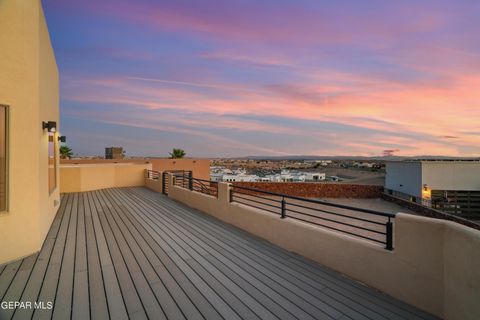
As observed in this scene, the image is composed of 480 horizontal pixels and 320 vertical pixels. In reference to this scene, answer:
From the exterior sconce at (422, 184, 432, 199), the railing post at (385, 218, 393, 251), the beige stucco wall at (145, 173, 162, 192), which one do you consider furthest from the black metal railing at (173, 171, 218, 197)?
the exterior sconce at (422, 184, 432, 199)

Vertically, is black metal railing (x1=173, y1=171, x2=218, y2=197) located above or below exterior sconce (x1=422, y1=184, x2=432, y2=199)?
above

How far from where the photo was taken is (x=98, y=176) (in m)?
13.4

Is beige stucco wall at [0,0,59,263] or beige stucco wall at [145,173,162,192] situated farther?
beige stucco wall at [145,173,162,192]

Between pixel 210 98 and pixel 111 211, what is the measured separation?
600 inches

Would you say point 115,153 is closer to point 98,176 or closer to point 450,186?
point 98,176

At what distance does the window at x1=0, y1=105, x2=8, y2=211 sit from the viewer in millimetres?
3584

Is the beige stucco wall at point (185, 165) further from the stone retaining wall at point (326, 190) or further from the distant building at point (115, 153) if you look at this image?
the stone retaining wall at point (326, 190)

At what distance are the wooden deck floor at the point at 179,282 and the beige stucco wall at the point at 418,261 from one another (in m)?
0.19

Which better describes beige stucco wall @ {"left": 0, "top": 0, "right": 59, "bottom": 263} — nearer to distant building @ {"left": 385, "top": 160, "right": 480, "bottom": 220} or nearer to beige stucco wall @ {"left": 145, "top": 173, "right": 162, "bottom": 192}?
beige stucco wall @ {"left": 145, "top": 173, "right": 162, "bottom": 192}

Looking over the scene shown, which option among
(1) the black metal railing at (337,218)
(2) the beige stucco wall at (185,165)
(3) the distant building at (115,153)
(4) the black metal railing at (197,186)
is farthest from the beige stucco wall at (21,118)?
(3) the distant building at (115,153)

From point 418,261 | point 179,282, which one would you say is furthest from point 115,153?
point 418,261

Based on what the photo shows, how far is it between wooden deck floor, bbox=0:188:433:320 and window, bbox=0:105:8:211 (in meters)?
1.09

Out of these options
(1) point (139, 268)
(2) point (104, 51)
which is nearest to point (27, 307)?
(1) point (139, 268)

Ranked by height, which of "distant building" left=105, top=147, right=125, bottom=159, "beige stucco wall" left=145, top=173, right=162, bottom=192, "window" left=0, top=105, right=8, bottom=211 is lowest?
"beige stucco wall" left=145, top=173, right=162, bottom=192
